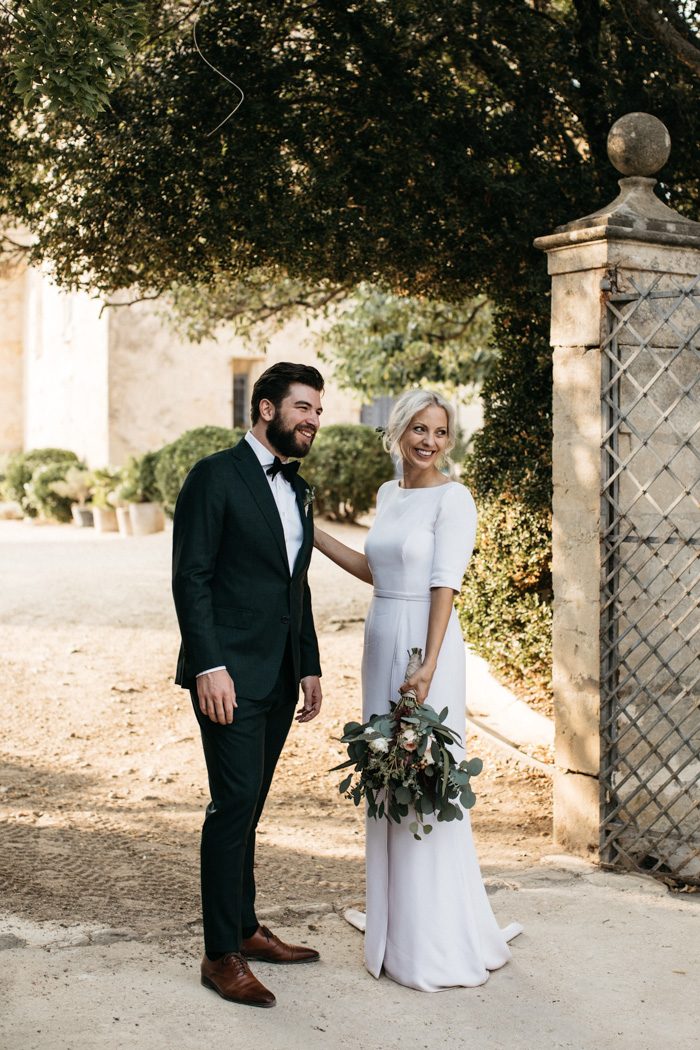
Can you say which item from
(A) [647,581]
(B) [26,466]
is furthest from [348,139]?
(B) [26,466]

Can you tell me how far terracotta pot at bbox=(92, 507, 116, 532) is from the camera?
18.4 m

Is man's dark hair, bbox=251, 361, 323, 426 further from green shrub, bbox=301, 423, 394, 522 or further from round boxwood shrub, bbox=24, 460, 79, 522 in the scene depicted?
round boxwood shrub, bbox=24, 460, 79, 522

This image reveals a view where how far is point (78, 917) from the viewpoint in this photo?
13.8 ft

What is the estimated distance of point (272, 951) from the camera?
3.60 meters

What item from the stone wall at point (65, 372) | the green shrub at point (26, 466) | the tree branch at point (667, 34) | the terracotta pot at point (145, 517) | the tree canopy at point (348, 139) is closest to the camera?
the tree branch at point (667, 34)

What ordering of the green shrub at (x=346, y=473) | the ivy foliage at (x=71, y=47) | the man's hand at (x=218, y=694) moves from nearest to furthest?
the man's hand at (x=218, y=694) → the ivy foliage at (x=71, y=47) → the green shrub at (x=346, y=473)

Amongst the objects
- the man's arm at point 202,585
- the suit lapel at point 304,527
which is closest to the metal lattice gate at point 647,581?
the suit lapel at point 304,527

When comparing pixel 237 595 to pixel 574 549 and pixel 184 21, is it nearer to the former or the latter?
pixel 574 549

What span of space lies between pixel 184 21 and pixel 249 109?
2.44ft

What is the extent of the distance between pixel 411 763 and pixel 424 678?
0.26 metres

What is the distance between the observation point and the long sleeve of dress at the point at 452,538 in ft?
11.5

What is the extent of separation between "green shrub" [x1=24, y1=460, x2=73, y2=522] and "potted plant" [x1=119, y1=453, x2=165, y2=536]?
268 cm

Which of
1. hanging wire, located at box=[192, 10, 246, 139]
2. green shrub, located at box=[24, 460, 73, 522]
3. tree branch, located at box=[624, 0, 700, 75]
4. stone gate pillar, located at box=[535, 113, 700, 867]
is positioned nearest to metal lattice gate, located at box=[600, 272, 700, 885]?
stone gate pillar, located at box=[535, 113, 700, 867]

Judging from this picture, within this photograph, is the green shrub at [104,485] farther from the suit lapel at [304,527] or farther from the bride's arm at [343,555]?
the suit lapel at [304,527]
